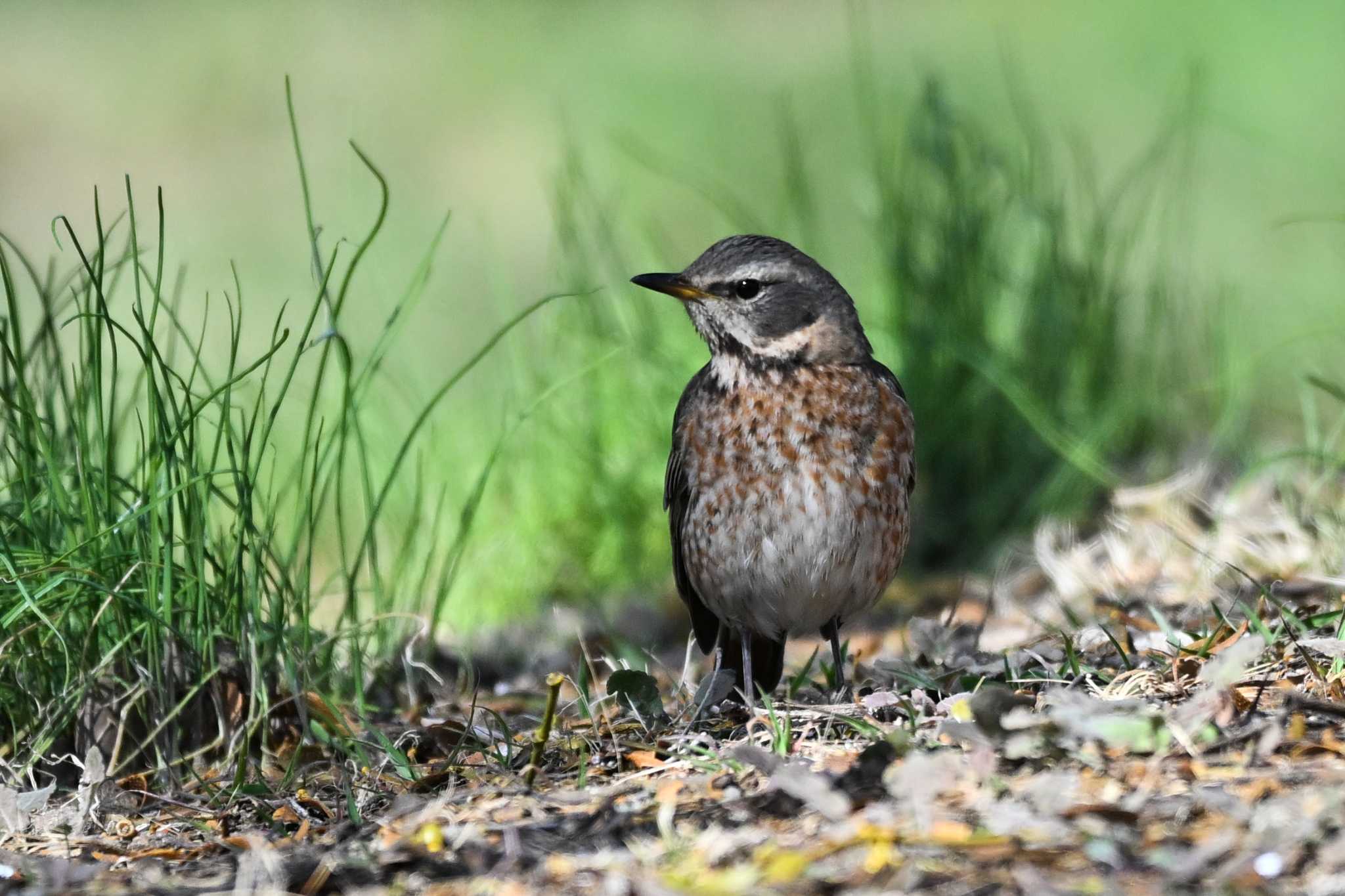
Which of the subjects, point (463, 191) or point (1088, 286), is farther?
point (463, 191)

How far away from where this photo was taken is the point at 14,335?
4.11 meters

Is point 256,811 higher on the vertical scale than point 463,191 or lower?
lower

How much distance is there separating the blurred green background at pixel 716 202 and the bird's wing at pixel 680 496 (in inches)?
11.8

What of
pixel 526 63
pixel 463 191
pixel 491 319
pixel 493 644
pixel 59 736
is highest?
pixel 526 63

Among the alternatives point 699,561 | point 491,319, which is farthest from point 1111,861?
point 491,319

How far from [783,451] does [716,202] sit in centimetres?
194

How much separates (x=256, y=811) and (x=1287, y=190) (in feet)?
31.8

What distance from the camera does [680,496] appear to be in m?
5.21

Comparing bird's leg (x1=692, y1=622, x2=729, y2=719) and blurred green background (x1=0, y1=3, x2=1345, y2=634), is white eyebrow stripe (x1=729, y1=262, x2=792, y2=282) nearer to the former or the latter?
blurred green background (x1=0, y1=3, x2=1345, y2=634)

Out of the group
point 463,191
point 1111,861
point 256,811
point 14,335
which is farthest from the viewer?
point 463,191

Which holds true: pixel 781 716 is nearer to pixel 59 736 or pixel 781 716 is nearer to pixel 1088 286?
pixel 59 736

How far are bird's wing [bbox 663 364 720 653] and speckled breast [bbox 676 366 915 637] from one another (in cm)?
6

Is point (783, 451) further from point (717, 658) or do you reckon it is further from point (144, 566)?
point (144, 566)

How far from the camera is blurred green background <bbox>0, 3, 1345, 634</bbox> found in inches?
276
